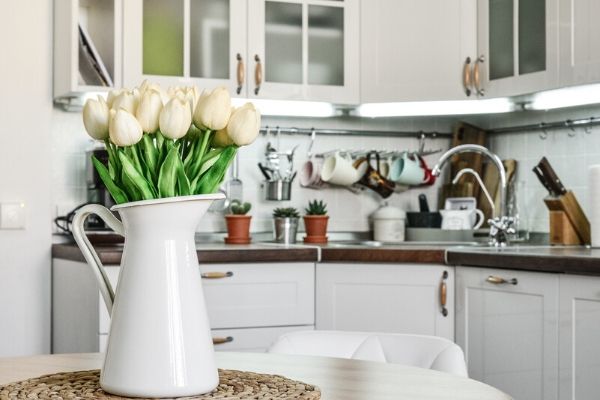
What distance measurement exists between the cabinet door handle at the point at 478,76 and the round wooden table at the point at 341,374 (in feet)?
7.16

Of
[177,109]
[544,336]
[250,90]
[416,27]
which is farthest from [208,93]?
[416,27]

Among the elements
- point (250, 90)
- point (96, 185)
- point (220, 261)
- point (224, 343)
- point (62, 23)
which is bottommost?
point (224, 343)

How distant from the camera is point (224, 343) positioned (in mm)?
3125

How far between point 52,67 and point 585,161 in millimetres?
1984

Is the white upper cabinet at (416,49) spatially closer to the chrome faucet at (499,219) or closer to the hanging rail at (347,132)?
the chrome faucet at (499,219)

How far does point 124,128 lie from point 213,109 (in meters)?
0.11

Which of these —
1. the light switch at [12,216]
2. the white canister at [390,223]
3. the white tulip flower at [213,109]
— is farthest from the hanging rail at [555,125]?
the white tulip flower at [213,109]

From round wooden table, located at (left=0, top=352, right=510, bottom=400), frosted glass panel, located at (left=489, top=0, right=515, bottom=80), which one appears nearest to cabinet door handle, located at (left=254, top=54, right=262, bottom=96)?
frosted glass panel, located at (left=489, top=0, right=515, bottom=80)

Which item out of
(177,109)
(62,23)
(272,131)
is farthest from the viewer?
(272,131)

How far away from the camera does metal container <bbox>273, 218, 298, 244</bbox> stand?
3.66m

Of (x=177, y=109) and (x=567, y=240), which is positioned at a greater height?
(x=177, y=109)

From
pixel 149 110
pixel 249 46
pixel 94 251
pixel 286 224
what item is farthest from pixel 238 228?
pixel 149 110

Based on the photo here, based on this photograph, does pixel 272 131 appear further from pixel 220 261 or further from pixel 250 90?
pixel 220 261

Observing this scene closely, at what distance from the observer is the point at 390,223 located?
390cm
